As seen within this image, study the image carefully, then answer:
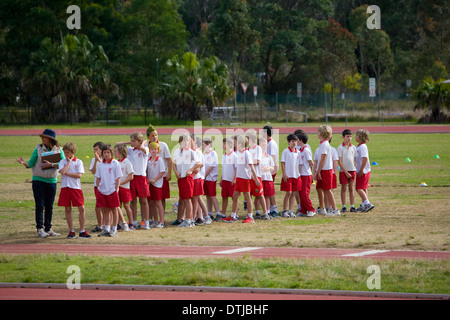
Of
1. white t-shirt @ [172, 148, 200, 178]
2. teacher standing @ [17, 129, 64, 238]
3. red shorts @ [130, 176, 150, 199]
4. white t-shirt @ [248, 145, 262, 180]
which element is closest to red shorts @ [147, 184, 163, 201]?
red shorts @ [130, 176, 150, 199]

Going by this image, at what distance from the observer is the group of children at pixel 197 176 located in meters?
11.8

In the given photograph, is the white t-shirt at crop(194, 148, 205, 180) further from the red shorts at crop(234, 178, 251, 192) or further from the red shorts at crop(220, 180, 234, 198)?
the red shorts at crop(234, 178, 251, 192)

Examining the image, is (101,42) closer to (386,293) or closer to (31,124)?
(31,124)

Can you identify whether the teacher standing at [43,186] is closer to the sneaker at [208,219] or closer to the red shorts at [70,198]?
the red shorts at [70,198]

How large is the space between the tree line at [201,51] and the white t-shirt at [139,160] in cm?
3874

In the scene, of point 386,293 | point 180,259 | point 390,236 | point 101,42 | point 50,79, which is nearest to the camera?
point 386,293

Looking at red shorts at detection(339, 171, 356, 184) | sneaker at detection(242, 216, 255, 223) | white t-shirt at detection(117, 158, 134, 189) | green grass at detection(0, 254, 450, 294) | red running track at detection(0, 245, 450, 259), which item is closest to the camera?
green grass at detection(0, 254, 450, 294)

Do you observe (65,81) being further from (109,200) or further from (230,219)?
(109,200)

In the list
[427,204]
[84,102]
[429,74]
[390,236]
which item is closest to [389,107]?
[429,74]

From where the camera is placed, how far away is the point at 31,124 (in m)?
52.5

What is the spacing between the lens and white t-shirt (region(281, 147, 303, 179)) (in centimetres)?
1352

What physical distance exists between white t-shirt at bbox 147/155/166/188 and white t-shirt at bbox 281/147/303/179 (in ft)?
8.11

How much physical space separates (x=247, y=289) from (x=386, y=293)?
1.59m

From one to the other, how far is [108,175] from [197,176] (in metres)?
1.83
